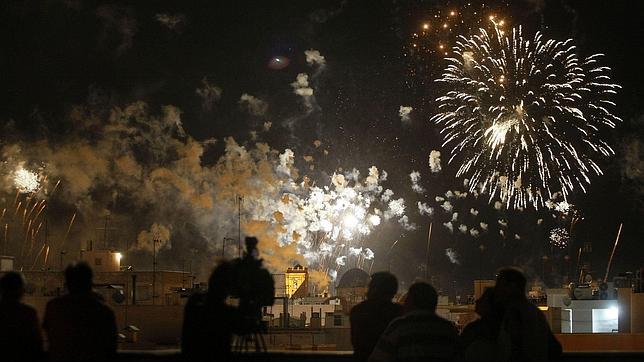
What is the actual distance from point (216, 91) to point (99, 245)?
21.4 meters

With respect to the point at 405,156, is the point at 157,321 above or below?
below

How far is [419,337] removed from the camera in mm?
6574

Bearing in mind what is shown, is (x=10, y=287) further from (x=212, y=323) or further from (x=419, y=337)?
(x=419, y=337)

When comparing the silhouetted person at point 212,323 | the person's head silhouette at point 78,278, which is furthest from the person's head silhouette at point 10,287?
the silhouetted person at point 212,323

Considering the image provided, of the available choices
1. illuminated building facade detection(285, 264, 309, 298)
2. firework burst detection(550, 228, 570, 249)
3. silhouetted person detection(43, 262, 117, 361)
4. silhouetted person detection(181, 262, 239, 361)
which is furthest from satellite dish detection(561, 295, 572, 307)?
firework burst detection(550, 228, 570, 249)

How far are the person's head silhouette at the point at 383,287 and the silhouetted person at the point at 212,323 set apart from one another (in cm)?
143

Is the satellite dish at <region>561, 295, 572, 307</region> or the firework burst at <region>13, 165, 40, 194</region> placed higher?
the firework burst at <region>13, 165, 40, 194</region>

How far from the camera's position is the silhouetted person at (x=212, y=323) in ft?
22.5

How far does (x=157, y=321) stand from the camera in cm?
4059

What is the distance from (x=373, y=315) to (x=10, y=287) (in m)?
3.09

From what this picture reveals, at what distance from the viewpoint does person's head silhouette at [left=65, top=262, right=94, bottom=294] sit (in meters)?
6.81

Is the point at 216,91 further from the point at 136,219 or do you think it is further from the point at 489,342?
the point at 489,342

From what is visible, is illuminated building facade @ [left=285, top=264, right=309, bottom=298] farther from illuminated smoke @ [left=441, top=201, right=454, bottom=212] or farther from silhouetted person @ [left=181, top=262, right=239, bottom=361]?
silhouetted person @ [left=181, top=262, right=239, bottom=361]

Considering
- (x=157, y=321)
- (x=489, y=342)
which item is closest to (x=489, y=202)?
(x=157, y=321)
